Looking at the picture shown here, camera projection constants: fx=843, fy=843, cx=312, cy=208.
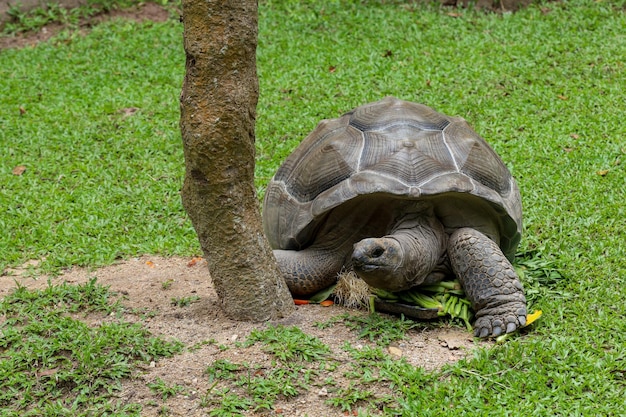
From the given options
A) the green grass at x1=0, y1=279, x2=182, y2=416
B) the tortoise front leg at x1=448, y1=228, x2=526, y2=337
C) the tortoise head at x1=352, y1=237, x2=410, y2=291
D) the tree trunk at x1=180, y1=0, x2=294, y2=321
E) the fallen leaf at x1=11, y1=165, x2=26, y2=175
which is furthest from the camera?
the fallen leaf at x1=11, y1=165, x2=26, y2=175

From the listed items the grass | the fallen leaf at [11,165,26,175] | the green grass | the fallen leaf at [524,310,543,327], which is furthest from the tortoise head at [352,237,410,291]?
the fallen leaf at [11,165,26,175]

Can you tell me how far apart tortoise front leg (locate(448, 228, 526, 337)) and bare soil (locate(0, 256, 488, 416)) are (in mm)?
145

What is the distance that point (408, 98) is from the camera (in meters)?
7.47

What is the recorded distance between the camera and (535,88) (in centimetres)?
752

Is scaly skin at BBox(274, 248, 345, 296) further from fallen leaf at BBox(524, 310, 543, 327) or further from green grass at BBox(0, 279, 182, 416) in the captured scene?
fallen leaf at BBox(524, 310, 543, 327)

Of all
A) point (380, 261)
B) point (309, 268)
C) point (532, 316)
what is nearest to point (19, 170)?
point (309, 268)

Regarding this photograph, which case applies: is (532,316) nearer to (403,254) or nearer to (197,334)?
(403,254)

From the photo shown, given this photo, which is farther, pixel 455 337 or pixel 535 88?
pixel 535 88

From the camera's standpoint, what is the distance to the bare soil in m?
3.34

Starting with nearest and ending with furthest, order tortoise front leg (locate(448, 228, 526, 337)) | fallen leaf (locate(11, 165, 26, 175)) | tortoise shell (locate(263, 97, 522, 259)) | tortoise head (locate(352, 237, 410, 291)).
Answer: tortoise head (locate(352, 237, 410, 291)), tortoise front leg (locate(448, 228, 526, 337)), tortoise shell (locate(263, 97, 522, 259)), fallen leaf (locate(11, 165, 26, 175))

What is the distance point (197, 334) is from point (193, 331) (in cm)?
4

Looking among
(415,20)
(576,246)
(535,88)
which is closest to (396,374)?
(576,246)

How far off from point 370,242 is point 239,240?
598mm

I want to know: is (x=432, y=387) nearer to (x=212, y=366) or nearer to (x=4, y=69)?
(x=212, y=366)
